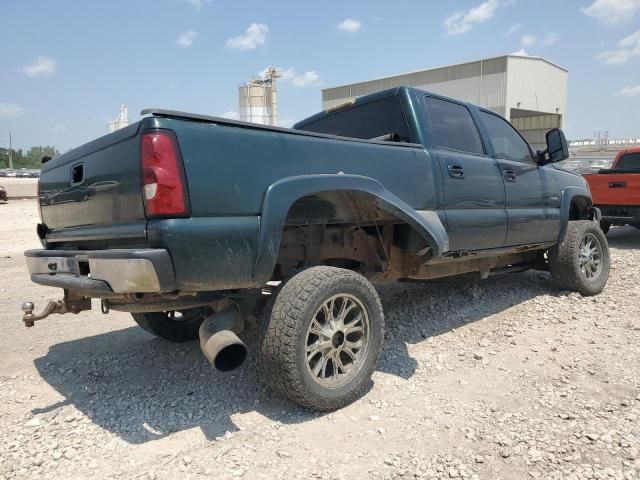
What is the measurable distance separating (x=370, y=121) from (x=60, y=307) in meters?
2.78

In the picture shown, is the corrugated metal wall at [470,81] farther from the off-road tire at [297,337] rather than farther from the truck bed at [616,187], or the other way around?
the off-road tire at [297,337]

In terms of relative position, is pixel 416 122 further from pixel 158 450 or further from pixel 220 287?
pixel 158 450

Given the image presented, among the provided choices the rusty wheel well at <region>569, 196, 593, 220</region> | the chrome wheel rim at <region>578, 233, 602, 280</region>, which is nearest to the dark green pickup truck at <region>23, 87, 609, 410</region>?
the chrome wheel rim at <region>578, 233, 602, 280</region>

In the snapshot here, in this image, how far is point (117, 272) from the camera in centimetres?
233

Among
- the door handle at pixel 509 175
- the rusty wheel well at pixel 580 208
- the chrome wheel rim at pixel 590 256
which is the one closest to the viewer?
the door handle at pixel 509 175

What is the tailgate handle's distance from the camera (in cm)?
285

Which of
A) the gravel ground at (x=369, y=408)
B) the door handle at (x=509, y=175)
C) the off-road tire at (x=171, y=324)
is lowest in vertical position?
the gravel ground at (x=369, y=408)

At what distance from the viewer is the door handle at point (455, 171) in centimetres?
379

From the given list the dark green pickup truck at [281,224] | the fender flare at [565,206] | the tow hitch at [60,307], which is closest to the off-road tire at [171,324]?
the dark green pickup truck at [281,224]

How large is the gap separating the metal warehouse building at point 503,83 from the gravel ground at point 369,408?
27181mm

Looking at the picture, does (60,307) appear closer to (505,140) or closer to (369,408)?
(369,408)

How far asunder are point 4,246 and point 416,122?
10.1 m

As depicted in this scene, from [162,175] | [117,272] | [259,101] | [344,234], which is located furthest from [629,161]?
[259,101]

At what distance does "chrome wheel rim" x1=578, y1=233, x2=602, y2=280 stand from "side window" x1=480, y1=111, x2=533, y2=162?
1305mm
